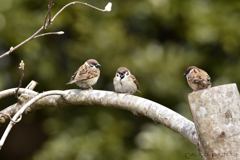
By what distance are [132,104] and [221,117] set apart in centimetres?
84

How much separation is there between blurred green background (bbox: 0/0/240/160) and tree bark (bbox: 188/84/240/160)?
3.95 metres

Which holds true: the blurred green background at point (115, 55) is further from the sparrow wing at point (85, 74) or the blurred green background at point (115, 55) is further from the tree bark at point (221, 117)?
the tree bark at point (221, 117)

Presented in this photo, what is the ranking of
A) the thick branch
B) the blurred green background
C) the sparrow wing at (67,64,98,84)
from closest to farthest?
the thick branch < the sparrow wing at (67,64,98,84) < the blurred green background

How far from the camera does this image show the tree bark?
211 cm

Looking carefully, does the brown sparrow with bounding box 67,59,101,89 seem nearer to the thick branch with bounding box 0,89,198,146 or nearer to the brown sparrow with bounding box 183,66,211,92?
the thick branch with bounding box 0,89,198,146

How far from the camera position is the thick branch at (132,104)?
2428mm

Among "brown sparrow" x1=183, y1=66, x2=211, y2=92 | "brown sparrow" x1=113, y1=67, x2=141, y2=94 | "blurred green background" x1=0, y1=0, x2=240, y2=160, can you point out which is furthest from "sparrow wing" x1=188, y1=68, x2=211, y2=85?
"blurred green background" x1=0, y1=0, x2=240, y2=160

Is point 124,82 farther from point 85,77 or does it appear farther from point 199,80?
point 199,80

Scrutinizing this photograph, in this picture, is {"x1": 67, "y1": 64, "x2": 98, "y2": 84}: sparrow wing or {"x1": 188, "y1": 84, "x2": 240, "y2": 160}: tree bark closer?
{"x1": 188, "y1": 84, "x2": 240, "y2": 160}: tree bark

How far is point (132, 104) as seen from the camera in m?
2.80

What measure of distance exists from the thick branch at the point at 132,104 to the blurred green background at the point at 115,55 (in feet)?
10.3

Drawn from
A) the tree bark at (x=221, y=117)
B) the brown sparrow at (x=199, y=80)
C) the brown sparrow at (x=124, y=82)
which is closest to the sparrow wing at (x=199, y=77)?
the brown sparrow at (x=199, y=80)

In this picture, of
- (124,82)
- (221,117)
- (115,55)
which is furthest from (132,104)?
(115,55)

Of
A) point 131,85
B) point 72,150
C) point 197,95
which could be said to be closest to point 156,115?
point 197,95
